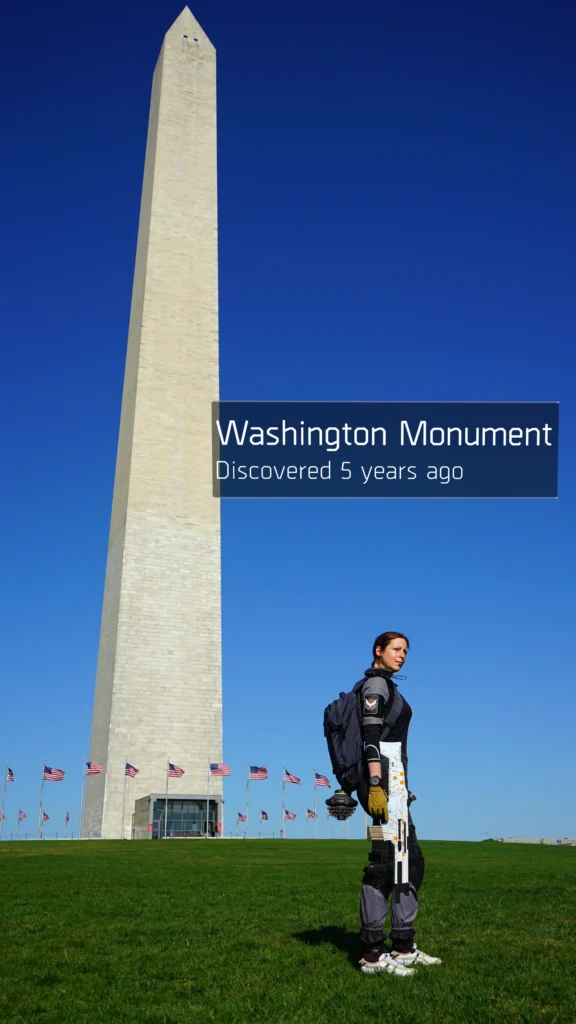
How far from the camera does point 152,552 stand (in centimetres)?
4981

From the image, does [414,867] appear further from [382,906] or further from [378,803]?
[378,803]

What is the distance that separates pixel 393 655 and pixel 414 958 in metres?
2.09

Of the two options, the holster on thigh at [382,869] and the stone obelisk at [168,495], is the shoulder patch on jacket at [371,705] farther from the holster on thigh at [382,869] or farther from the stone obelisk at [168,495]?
the stone obelisk at [168,495]

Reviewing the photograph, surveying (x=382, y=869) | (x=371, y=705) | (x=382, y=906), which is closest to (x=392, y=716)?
(x=371, y=705)

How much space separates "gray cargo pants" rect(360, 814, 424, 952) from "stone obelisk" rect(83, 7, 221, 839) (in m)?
41.8

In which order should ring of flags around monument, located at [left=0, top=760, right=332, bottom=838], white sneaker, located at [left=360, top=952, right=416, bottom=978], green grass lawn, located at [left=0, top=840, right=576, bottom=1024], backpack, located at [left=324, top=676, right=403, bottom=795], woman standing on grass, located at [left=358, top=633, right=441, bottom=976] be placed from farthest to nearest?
ring of flags around monument, located at [left=0, top=760, right=332, bottom=838] → backpack, located at [left=324, top=676, right=403, bottom=795] → woman standing on grass, located at [left=358, top=633, right=441, bottom=976] → white sneaker, located at [left=360, top=952, right=416, bottom=978] → green grass lawn, located at [left=0, top=840, right=576, bottom=1024]

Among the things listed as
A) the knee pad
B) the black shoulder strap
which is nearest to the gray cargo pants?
the knee pad

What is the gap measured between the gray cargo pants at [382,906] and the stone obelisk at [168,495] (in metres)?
41.8

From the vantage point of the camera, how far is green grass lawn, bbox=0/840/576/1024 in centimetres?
557

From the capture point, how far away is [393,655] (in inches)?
286

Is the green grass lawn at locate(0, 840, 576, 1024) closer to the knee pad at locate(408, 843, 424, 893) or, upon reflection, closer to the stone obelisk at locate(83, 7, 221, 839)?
the knee pad at locate(408, 843, 424, 893)

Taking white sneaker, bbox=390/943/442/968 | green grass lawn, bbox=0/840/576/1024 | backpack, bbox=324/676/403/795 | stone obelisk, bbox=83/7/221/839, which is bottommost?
green grass lawn, bbox=0/840/576/1024

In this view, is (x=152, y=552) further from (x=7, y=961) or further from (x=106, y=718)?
(x=7, y=961)

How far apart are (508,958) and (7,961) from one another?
11.9 ft
